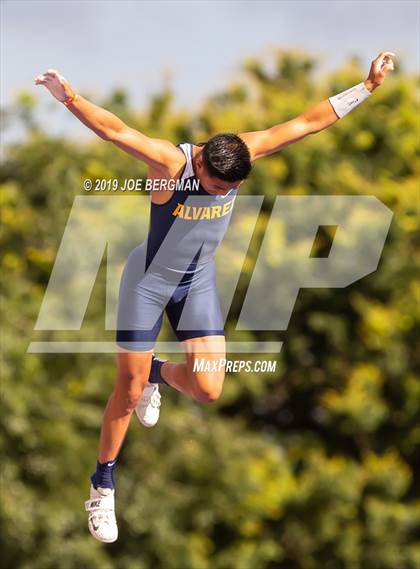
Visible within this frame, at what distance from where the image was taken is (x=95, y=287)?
35125 mm

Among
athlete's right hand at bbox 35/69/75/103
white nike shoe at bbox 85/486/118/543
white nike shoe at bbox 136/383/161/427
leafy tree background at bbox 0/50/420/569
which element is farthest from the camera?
leafy tree background at bbox 0/50/420/569

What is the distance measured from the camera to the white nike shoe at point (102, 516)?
45.7 ft

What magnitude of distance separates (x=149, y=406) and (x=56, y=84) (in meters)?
4.55

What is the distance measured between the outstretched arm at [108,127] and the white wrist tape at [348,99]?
1684mm

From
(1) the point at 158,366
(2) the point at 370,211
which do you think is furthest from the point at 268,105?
(1) the point at 158,366

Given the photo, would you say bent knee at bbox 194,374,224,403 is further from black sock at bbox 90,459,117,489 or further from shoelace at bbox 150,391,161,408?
shoelace at bbox 150,391,161,408

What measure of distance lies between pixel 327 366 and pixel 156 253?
93.1 feet

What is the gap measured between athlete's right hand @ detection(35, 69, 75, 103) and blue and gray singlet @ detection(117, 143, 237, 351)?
1.60m

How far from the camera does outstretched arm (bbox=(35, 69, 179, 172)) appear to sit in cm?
1134

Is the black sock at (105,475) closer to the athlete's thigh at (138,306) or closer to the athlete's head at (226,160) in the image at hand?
the athlete's thigh at (138,306)

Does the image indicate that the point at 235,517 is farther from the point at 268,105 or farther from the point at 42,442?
the point at 268,105

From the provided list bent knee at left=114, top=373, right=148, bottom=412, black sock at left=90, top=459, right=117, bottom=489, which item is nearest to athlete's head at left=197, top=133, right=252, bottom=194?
bent knee at left=114, top=373, right=148, bottom=412

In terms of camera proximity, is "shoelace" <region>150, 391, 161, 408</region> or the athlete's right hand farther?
"shoelace" <region>150, 391, 161, 408</region>

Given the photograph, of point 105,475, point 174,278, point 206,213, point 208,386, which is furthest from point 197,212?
point 105,475
